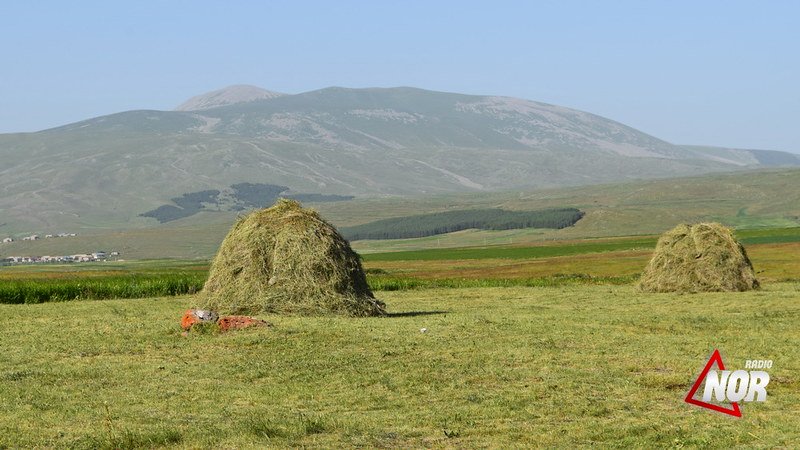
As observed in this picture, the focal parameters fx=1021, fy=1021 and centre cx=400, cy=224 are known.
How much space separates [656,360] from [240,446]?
10.7 meters

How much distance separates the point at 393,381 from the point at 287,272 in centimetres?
1319

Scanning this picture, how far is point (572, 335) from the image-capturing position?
26125 millimetres

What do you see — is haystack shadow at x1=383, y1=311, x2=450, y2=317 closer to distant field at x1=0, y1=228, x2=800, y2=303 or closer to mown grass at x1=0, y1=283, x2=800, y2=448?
mown grass at x1=0, y1=283, x2=800, y2=448

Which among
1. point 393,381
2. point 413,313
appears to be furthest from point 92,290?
point 393,381

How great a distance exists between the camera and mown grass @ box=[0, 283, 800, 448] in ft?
48.6

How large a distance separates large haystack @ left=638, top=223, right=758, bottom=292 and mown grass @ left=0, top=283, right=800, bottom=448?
11829 mm

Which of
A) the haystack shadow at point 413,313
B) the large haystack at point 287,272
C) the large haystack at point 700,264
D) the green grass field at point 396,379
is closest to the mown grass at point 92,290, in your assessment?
the green grass field at point 396,379

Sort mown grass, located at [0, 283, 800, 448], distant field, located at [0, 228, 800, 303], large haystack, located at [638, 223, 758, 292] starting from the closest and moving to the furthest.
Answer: mown grass, located at [0, 283, 800, 448]
large haystack, located at [638, 223, 758, 292]
distant field, located at [0, 228, 800, 303]

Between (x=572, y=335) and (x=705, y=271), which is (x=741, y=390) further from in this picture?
(x=705, y=271)

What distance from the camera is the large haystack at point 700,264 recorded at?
1753 inches

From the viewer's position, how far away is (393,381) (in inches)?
765

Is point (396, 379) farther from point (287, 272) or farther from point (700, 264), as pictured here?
point (700, 264)

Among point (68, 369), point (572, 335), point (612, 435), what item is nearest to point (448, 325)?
point (572, 335)

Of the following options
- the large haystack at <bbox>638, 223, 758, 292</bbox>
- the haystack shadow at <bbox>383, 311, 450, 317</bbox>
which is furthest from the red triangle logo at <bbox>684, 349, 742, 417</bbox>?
the large haystack at <bbox>638, 223, 758, 292</bbox>
